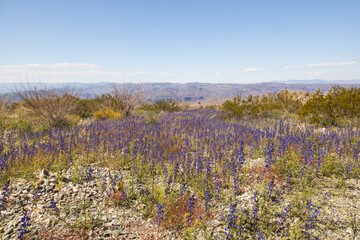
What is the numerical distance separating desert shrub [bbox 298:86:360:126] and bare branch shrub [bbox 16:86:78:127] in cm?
1519

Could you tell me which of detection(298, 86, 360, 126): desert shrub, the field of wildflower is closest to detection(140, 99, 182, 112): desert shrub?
detection(298, 86, 360, 126): desert shrub

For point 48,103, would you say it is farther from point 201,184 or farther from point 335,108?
point 335,108

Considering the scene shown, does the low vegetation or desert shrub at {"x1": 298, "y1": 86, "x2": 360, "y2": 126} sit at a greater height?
desert shrub at {"x1": 298, "y1": 86, "x2": 360, "y2": 126}

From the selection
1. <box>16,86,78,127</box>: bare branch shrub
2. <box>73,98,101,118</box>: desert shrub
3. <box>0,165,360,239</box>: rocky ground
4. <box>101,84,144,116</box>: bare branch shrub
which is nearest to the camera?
<box>0,165,360,239</box>: rocky ground

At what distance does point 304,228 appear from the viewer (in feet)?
9.44

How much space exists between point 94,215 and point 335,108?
1342 centimetres

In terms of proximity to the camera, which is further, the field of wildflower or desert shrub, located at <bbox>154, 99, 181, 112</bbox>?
desert shrub, located at <bbox>154, 99, 181, 112</bbox>

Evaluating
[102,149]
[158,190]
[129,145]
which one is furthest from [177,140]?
[158,190]

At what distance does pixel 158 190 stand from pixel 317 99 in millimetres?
12609

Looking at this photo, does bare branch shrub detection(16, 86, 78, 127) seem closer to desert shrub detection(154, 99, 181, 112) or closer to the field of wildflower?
the field of wildflower

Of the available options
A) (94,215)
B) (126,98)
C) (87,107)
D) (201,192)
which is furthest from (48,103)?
(201,192)

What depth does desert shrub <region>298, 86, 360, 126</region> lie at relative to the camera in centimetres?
1006

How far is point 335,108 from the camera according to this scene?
1067 centimetres

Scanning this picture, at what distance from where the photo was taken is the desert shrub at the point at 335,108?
10062 millimetres
